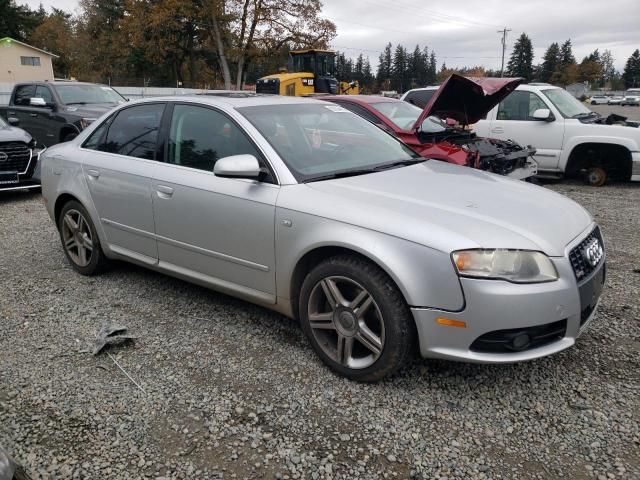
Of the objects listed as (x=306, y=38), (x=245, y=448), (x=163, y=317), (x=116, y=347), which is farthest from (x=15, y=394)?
(x=306, y=38)

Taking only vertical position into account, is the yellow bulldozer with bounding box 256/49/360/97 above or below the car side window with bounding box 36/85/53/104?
above

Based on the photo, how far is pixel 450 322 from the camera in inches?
102

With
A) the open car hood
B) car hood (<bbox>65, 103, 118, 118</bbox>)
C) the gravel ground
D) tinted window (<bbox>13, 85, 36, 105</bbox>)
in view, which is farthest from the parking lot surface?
the gravel ground

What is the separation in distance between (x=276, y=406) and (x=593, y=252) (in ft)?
6.42

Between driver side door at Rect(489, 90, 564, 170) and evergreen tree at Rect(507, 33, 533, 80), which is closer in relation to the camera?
driver side door at Rect(489, 90, 564, 170)

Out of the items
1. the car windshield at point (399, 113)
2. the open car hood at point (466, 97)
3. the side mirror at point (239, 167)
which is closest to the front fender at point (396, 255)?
the side mirror at point (239, 167)

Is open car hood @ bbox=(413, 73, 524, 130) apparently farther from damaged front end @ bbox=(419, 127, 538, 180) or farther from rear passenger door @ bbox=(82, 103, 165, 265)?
rear passenger door @ bbox=(82, 103, 165, 265)

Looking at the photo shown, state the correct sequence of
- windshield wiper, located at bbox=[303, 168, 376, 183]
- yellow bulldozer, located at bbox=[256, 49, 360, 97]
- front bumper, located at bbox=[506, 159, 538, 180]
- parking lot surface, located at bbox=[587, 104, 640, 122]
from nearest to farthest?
1. windshield wiper, located at bbox=[303, 168, 376, 183]
2. front bumper, located at bbox=[506, 159, 538, 180]
3. yellow bulldozer, located at bbox=[256, 49, 360, 97]
4. parking lot surface, located at bbox=[587, 104, 640, 122]

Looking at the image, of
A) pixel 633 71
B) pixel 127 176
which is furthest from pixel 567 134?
pixel 633 71

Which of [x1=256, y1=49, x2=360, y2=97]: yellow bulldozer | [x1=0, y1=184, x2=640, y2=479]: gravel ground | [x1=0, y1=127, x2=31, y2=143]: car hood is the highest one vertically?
[x1=256, y1=49, x2=360, y2=97]: yellow bulldozer

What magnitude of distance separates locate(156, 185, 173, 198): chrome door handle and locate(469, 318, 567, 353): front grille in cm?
226

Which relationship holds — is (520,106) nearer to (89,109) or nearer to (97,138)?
(97,138)

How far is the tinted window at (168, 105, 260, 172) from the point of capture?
3.51 metres

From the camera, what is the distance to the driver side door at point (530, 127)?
28.9 feet
